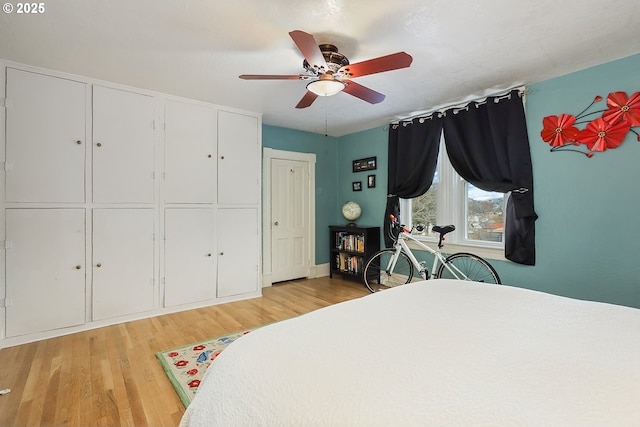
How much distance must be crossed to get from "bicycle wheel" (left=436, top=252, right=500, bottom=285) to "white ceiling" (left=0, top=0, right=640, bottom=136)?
6.16ft

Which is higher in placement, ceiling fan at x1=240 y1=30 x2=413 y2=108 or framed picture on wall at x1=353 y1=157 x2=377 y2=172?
ceiling fan at x1=240 y1=30 x2=413 y2=108

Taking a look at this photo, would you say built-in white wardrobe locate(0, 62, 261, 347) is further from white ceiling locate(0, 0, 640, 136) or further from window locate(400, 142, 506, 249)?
window locate(400, 142, 506, 249)

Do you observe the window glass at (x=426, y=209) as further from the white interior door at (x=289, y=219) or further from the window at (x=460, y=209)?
the white interior door at (x=289, y=219)

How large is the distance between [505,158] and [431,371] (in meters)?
2.94

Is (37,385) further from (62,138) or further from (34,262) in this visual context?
(62,138)

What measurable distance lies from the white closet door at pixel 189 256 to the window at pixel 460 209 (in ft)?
9.28

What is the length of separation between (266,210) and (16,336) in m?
2.86

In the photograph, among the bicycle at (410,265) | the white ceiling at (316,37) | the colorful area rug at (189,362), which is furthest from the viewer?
the bicycle at (410,265)

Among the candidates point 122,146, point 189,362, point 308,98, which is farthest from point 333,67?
point 189,362

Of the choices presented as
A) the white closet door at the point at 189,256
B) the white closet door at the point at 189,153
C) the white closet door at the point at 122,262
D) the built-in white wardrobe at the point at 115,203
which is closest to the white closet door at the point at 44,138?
the built-in white wardrobe at the point at 115,203

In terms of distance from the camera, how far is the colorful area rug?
1.92 metres

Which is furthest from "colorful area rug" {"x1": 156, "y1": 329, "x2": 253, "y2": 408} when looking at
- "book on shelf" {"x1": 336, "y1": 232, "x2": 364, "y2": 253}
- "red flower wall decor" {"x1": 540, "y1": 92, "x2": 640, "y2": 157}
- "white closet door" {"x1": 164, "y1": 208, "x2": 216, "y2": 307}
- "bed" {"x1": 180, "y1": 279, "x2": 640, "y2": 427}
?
"red flower wall decor" {"x1": 540, "y1": 92, "x2": 640, "y2": 157}

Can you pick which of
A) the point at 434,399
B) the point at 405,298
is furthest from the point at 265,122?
the point at 434,399

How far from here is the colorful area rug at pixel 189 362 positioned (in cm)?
192
